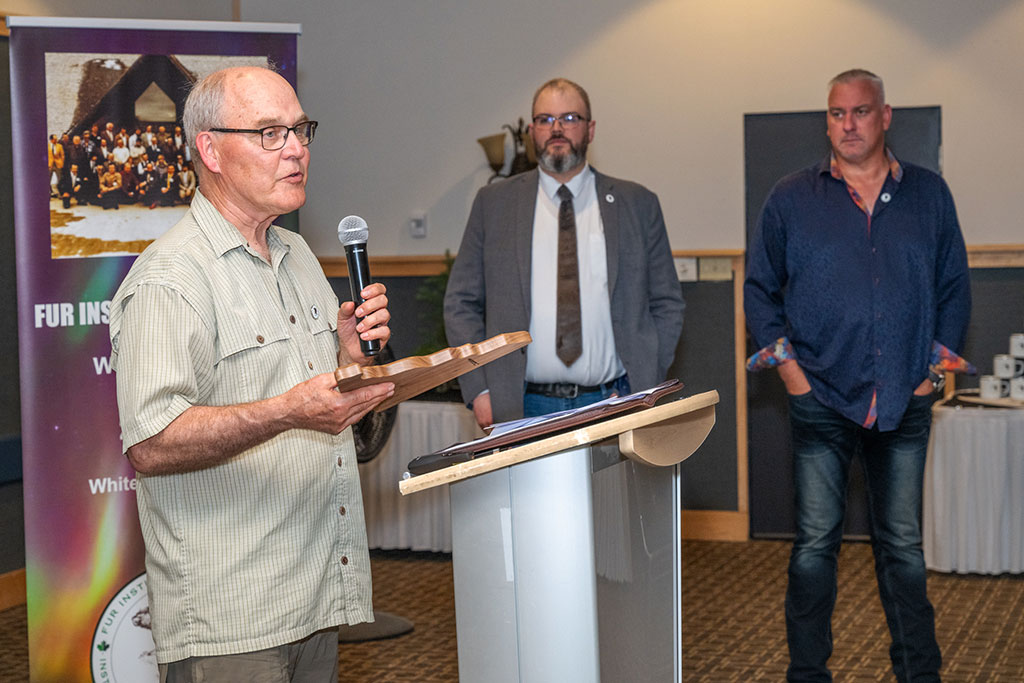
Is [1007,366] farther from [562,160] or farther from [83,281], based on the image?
[83,281]

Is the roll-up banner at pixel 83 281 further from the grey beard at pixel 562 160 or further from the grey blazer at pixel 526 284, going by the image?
the grey beard at pixel 562 160

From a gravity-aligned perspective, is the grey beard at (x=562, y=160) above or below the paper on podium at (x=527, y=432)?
above

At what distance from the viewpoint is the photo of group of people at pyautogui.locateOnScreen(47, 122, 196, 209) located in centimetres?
346

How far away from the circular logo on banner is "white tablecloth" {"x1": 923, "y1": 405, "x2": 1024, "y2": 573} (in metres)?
3.35

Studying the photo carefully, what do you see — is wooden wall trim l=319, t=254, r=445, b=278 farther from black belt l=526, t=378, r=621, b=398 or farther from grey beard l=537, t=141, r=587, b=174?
black belt l=526, t=378, r=621, b=398

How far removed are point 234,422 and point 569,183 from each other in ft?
6.71

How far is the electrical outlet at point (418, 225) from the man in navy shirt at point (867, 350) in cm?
326

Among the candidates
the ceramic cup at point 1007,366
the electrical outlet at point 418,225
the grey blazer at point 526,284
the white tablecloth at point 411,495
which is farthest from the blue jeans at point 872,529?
the electrical outlet at point 418,225

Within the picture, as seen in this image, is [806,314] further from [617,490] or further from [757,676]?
[617,490]

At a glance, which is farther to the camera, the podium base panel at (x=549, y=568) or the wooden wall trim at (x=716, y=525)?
the wooden wall trim at (x=716, y=525)

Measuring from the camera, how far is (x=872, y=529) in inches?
126

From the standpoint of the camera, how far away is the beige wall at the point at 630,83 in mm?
5391

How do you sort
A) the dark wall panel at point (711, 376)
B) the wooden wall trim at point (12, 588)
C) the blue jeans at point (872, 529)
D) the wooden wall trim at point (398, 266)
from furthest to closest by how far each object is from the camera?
1. the wooden wall trim at point (398, 266)
2. the dark wall panel at point (711, 376)
3. the wooden wall trim at point (12, 588)
4. the blue jeans at point (872, 529)

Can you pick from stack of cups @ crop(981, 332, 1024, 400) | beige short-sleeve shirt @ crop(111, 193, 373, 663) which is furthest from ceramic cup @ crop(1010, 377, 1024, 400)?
beige short-sleeve shirt @ crop(111, 193, 373, 663)
